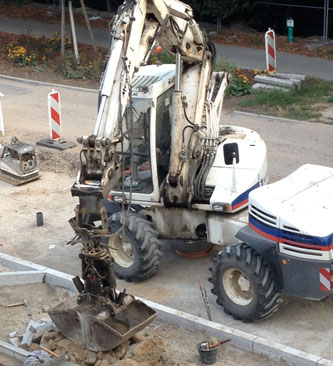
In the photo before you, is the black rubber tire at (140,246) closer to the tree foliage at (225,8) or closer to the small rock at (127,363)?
the small rock at (127,363)

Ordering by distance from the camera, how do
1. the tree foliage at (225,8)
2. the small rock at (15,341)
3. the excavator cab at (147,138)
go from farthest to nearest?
1. the tree foliage at (225,8)
2. the excavator cab at (147,138)
3. the small rock at (15,341)

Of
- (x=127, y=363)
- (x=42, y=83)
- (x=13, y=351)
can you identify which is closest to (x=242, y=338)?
(x=127, y=363)

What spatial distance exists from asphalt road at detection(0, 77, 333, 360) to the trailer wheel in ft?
0.68

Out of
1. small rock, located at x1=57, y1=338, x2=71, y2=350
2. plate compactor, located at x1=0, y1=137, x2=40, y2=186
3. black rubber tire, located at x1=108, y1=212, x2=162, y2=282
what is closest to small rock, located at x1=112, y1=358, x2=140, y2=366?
small rock, located at x1=57, y1=338, x2=71, y2=350

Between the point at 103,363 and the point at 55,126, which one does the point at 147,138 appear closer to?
the point at 103,363

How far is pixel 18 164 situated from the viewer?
626 inches

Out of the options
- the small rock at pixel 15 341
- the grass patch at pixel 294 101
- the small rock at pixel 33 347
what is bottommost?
the small rock at pixel 15 341

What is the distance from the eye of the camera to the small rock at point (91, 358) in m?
9.66

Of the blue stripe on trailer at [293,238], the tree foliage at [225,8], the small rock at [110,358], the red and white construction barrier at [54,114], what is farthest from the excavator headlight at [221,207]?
the tree foliage at [225,8]

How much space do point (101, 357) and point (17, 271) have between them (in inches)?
119

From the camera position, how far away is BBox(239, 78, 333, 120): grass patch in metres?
19.3

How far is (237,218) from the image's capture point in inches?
448

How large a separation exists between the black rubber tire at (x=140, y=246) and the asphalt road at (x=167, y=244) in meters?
0.19

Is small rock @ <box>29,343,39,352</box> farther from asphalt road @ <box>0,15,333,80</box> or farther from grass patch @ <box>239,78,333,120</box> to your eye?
asphalt road @ <box>0,15,333,80</box>
